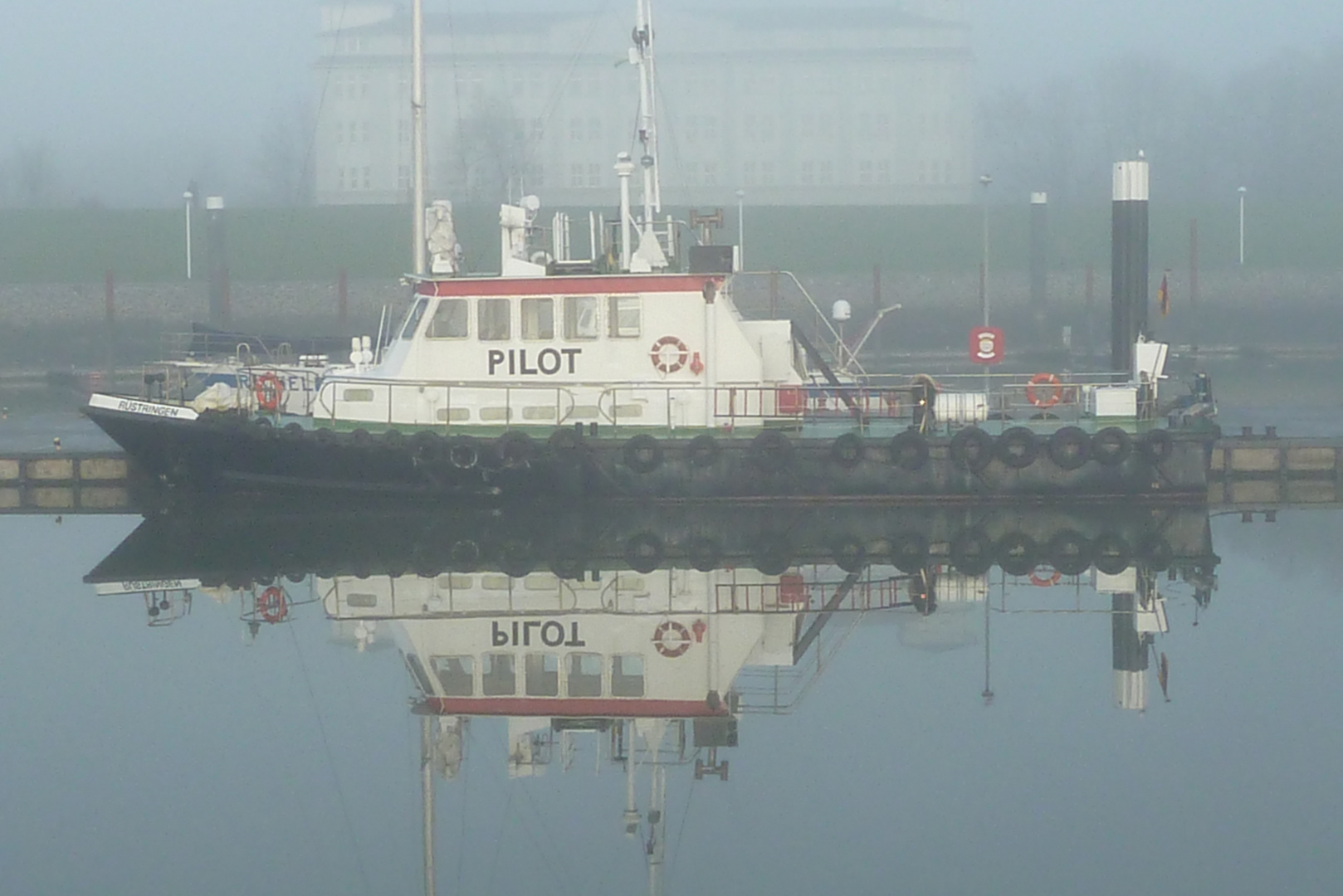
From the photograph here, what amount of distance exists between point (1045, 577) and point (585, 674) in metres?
4.42

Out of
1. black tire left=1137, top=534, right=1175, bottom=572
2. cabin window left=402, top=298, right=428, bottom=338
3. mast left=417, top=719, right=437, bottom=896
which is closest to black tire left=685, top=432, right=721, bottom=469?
cabin window left=402, top=298, right=428, bottom=338

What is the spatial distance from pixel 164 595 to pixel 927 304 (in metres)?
35.3

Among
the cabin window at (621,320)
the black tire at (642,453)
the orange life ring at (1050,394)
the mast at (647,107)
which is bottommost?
the black tire at (642,453)

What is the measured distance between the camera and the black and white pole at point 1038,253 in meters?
46.8

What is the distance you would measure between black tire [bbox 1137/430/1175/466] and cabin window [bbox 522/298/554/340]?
5627 mm

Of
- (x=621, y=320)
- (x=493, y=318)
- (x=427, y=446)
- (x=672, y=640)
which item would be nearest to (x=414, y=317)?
(x=493, y=318)

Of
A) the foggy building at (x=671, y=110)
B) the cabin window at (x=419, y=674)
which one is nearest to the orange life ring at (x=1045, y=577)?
the cabin window at (x=419, y=674)

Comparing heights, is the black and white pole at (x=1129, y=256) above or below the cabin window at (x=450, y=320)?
above

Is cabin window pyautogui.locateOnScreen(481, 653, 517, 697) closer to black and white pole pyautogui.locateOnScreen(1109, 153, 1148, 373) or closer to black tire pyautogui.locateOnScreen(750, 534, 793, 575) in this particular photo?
black tire pyautogui.locateOnScreen(750, 534, 793, 575)

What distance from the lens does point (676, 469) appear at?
16.7m

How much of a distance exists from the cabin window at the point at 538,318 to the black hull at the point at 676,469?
97 cm

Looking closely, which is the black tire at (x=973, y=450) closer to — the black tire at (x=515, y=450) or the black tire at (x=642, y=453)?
the black tire at (x=642, y=453)

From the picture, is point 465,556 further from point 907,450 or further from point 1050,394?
point 1050,394

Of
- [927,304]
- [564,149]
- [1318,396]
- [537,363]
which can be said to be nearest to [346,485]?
[537,363]
